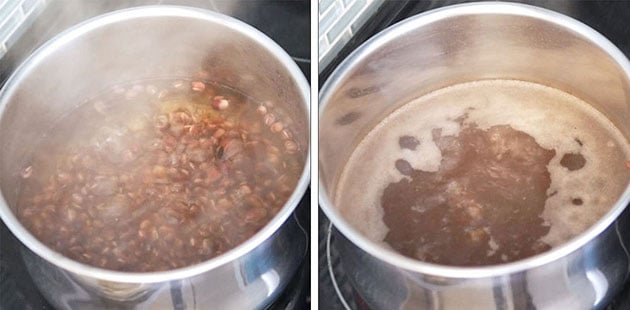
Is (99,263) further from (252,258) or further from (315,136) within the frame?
(315,136)

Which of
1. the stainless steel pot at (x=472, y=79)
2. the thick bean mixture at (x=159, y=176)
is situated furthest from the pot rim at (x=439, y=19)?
the thick bean mixture at (x=159, y=176)

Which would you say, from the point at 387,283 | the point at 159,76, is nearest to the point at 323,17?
the point at 159,76

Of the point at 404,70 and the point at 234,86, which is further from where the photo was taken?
the point at 234,86

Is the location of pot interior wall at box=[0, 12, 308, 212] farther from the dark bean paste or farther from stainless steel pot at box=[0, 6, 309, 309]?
the dark bean paste

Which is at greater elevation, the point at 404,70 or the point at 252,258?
the point at 404,70

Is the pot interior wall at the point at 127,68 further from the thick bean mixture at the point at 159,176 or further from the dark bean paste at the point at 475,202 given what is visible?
the dark bean paste at the point at 475,202

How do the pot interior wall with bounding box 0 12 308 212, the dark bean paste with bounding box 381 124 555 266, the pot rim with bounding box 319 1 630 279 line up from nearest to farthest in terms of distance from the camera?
1. the pot rim with bounding box 319 1 630 279
2. the dark bean paste with bounding box 381 124 555 266
3. the pot interior wall with bounding box 0 12 308 212

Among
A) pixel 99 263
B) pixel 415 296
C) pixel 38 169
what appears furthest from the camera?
pixel 38 169

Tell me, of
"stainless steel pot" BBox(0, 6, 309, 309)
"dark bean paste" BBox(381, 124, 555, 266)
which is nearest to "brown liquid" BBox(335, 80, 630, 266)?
"dark bean paste" BBox(381, 124, 555, 266)
